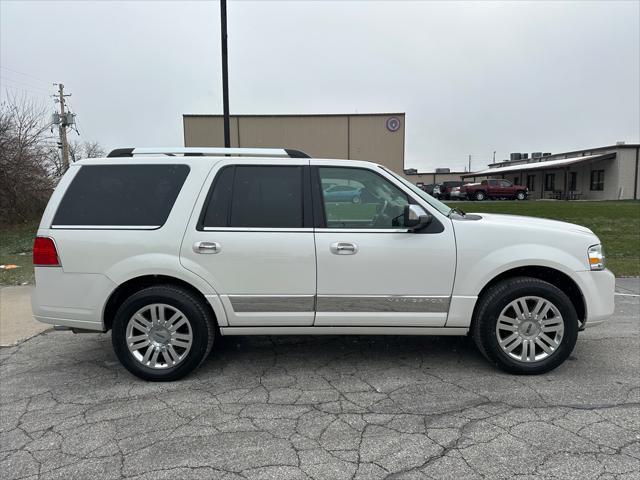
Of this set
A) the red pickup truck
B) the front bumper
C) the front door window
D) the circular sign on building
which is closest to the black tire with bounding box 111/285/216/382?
the front door window

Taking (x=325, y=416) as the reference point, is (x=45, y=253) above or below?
above

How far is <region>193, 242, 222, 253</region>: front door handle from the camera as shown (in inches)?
145

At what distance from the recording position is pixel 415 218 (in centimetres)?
355

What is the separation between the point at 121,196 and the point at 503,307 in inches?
134

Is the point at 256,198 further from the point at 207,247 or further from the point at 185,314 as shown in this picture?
the point at 185,314

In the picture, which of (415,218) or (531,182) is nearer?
(415,218)

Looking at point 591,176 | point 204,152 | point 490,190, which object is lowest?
point 204,152

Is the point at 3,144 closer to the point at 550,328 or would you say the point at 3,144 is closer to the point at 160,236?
the point at 160,236

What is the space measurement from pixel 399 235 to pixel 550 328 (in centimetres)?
153

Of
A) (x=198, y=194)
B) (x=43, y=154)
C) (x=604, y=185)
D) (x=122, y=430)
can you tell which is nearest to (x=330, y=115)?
(x=43, y=154)

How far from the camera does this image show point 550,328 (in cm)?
377

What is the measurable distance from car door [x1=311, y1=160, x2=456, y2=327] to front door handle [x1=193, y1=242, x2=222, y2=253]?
2.73 feet

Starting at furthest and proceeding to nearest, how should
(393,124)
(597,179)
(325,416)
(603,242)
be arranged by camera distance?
1. (597,179)
2. (393,124)
3. (603,242)
4. (325,416)

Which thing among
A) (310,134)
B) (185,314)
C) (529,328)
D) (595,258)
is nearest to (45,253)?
(185,314)
